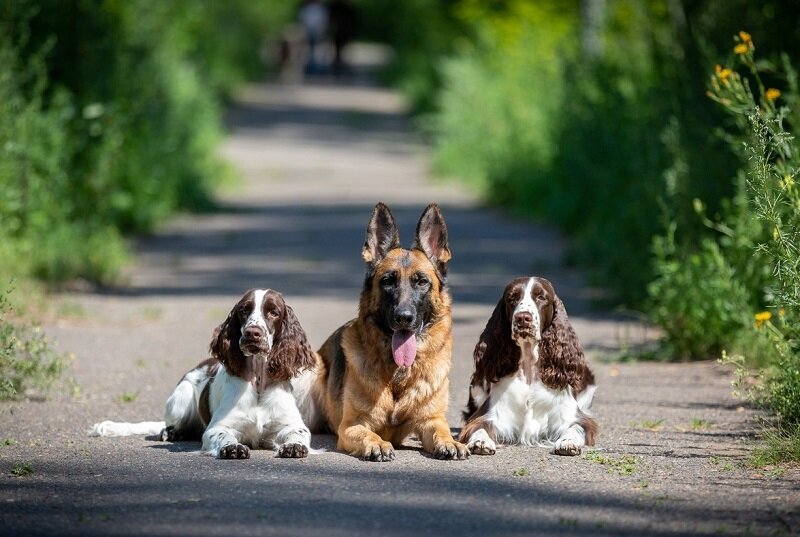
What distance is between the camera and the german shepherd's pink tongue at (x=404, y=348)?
8.73 metres

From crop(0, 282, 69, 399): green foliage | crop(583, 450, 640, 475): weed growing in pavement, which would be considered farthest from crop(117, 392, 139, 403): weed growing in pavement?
crop(583, 450, 640, 475): weed growing in pavement

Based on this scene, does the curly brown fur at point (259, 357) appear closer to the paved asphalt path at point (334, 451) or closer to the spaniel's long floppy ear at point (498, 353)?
the paved asphalt path at point (334, 451)

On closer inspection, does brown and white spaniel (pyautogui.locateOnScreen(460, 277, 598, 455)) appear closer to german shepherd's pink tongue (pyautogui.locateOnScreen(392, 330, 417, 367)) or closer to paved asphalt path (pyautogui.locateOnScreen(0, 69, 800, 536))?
paved asphalt path (pyautogui.locateOnScreen(0, 69, 800, 536))

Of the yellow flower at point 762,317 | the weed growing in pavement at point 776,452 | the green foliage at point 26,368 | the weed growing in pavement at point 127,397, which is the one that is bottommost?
the weed growing in pavement at point 776,452

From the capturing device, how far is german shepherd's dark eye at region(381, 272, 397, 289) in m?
8.72

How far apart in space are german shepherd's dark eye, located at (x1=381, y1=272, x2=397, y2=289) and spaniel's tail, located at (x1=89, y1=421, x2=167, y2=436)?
71.8 inches

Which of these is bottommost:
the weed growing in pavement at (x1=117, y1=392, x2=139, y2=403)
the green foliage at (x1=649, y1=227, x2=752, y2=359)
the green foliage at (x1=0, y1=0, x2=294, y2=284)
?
the weed growing in pavement at (x1=117, y1=392, x2=139, y2=403)

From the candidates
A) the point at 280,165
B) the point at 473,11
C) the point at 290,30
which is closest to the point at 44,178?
the point at 280,165

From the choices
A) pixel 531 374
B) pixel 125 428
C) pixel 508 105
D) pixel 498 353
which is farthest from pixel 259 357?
pixel 508 105

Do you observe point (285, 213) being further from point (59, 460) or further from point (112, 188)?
point (59, 460)

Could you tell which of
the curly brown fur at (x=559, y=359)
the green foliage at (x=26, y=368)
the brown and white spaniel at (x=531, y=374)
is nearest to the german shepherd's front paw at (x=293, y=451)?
the brown and white spaniel at (x=531, y=374)

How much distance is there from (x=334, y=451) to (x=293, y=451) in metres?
0.41

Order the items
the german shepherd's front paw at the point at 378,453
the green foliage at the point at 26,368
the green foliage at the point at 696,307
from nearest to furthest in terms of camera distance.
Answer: the german shepherd's front paw at the point at 378,453
the green foliage at the point at 26,368
the green foliage at the point at 696,307

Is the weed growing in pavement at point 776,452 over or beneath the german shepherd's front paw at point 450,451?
over
